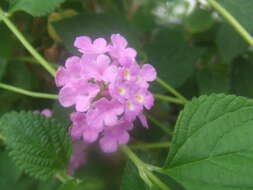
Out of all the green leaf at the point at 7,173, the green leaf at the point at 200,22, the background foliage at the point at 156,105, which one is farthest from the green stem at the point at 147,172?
the green leaf at the point at 200,22

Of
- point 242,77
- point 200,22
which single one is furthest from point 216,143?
point 200,22

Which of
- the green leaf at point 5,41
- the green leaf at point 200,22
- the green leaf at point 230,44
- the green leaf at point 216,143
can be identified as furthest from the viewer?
the green leaf at point 200,22

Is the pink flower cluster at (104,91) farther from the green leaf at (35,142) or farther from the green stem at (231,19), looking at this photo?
the green stem at (231,19)

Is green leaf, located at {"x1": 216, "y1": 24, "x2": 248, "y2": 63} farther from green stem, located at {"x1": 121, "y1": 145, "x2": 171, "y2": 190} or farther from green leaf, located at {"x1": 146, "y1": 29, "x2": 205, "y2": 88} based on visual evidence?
green stem, located at {"x1": 121, "y1": 145, "x2": 171, "y2": 190}

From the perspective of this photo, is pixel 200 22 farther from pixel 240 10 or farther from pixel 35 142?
pixel 35 142

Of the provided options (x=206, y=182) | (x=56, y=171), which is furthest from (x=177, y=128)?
(x=56, y=171)

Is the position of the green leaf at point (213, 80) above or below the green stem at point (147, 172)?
below

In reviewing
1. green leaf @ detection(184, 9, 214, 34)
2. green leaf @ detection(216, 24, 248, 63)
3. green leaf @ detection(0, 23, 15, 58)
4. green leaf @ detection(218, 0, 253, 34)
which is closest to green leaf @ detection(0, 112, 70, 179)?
green leaf @ detection(0, 23, 15, 58)
